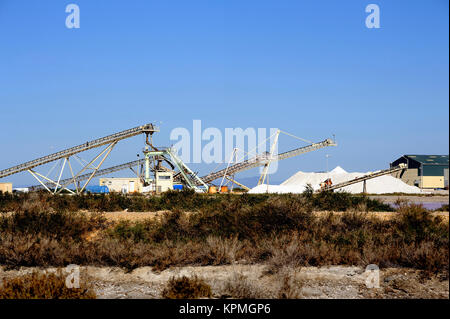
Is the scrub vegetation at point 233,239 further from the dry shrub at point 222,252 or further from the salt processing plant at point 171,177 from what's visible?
the salt processing plant at point 171,177

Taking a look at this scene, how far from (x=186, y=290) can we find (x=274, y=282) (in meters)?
2.29

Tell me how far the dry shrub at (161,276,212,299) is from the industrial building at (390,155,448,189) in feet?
203

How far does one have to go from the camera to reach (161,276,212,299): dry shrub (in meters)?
9.88

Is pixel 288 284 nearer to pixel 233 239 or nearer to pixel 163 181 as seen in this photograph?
pixel 233 239

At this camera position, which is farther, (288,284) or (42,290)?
(288,284)

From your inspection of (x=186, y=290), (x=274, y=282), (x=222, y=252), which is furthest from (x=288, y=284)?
(x=222, y=252)

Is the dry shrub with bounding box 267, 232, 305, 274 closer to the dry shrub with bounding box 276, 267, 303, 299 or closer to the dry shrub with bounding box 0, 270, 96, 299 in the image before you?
the dry shrub with bounding box 276, 267, 303, 299

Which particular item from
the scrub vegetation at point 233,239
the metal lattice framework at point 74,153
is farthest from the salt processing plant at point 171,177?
the scrub vegetation at point 233,239

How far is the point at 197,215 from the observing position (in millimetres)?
17703

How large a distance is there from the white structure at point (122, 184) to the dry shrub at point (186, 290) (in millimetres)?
39958

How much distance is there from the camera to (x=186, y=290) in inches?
393
